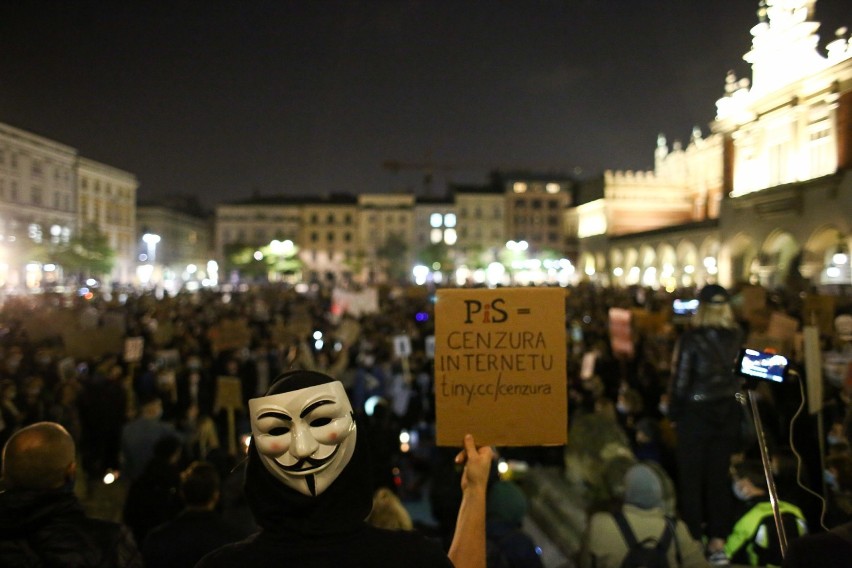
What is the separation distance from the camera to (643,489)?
135 inches

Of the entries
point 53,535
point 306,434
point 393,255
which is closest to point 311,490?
point 306,434

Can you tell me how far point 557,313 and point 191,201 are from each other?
10695 centimetres

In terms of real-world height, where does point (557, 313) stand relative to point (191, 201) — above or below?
below

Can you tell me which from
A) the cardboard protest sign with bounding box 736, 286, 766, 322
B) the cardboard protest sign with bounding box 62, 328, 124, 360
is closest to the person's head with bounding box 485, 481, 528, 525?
the cardboard protest sign with bounding box 62, 328, 124, 360

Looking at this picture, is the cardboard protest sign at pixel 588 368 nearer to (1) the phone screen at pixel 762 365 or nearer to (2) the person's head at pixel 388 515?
(2) the person's head at pixel 388 515

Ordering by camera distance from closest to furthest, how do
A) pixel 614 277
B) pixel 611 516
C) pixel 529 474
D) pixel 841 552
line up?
pixel 841 552 → pixel 611 516 → pixel 529 474 → pixel 614 277

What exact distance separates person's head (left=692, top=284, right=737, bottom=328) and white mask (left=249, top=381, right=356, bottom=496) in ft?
12.2

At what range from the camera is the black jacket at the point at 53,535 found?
2.43 metres

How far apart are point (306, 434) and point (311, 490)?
0.14 m

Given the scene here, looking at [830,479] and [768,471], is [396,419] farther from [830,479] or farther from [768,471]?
[768,471]

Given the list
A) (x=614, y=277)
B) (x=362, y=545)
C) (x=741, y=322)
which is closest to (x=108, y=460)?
(x=362, y=545)

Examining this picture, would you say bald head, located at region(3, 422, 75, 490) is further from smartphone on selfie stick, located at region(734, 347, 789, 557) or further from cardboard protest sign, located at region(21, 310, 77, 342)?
cardboard protest sign, located at region(21, 310, 77, 342)

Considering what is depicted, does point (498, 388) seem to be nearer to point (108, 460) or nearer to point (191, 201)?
point (108, 460)

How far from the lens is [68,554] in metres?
2.47
